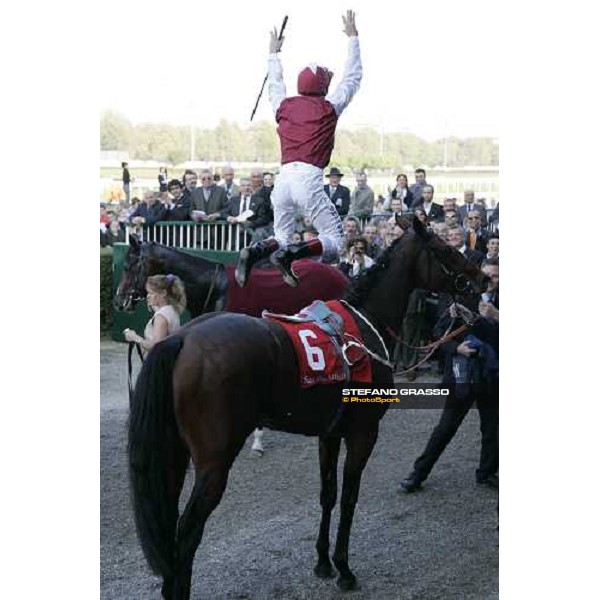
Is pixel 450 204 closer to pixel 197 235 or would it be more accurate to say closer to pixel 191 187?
pixel 191 187

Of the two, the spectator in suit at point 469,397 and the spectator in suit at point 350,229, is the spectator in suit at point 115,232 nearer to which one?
the spectator in suit at point 350,229

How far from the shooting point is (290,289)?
20.3 feet

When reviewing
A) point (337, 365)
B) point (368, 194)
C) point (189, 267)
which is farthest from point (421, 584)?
point (189, 267)

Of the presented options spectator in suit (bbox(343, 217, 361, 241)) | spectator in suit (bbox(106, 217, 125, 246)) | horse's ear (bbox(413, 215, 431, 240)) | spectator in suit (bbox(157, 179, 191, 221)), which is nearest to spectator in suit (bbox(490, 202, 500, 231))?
horse's ear (bbox(413, 215, 431, 240))

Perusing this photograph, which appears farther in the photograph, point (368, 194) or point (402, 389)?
point (368, 194)

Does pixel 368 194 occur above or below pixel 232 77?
below

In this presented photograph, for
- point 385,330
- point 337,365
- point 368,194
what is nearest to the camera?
point 337,365

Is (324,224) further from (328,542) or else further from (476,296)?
(328,542)

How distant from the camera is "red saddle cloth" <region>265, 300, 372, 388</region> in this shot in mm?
5195

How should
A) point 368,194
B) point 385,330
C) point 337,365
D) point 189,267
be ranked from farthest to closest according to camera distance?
point 189,267
point 368,194
point 385,330
point 337,365

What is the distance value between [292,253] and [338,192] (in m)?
0.61

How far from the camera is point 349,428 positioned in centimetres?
555

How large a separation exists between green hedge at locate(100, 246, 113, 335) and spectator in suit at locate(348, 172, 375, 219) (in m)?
1.77
